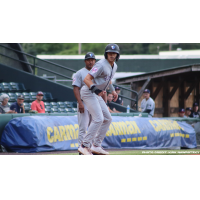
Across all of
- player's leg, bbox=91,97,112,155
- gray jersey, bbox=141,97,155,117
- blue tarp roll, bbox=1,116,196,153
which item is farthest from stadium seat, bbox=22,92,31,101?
player's leg, bbox=91,97,112,155

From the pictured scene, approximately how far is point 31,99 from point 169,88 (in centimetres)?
952

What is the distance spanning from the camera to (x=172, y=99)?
21188 mm

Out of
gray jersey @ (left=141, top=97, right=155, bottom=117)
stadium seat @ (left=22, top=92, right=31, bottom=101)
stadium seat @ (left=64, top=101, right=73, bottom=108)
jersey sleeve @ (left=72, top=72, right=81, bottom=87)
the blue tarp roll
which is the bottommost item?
the blue tarp roll

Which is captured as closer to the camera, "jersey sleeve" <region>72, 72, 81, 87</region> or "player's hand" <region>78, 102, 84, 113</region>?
"player's hand" <region>78, 102, 84, 113</region>

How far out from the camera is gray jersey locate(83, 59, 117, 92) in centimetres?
577

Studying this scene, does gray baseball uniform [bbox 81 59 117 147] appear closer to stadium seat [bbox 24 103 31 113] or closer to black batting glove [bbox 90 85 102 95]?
black batting glove [bbox 90 85 102 95]

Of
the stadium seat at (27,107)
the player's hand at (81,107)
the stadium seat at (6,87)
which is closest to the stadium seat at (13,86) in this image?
the stadium seat at (6,87)

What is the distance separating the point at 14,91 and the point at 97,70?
8532 millimetres

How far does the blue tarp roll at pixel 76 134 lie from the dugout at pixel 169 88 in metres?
6.12

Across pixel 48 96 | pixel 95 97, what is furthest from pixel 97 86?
pixel 48 96

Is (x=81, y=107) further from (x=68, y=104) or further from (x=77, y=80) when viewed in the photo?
(x=68, y=104)

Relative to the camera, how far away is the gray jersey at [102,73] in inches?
227

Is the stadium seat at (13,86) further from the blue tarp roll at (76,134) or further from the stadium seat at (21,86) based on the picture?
the blue tarp roll at (76,134)

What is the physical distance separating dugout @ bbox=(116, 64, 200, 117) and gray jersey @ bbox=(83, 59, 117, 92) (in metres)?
12.2
